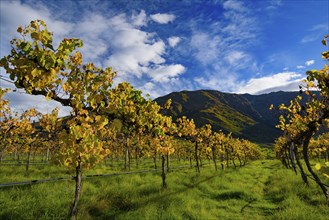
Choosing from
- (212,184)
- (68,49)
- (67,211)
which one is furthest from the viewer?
(212,184)

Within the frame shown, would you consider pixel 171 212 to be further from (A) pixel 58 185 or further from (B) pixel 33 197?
(A) pixel 58 185

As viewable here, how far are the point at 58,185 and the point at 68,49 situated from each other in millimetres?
10393

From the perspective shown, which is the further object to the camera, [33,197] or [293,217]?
[33,197]

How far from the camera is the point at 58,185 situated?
1261 cm

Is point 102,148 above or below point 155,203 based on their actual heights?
above

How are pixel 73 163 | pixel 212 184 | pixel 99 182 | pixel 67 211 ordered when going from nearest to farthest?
pixel 73 163 < pixel 67 211 < pixel 99 182 < pixel 212 184

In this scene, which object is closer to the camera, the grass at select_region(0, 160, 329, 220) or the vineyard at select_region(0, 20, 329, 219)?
the vineyard at select_region(0, 20, 329, 219)

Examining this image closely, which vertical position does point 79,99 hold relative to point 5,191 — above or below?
above

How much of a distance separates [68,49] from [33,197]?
855 centimetres

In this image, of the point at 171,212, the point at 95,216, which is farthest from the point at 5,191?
the point at 171,212

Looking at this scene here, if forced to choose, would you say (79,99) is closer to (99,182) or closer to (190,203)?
(190,203)

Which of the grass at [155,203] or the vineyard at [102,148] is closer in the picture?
the vineyard at [102,148]

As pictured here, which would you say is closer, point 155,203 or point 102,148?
point 102,148

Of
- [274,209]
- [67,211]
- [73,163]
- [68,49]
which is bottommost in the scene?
[274,209]
